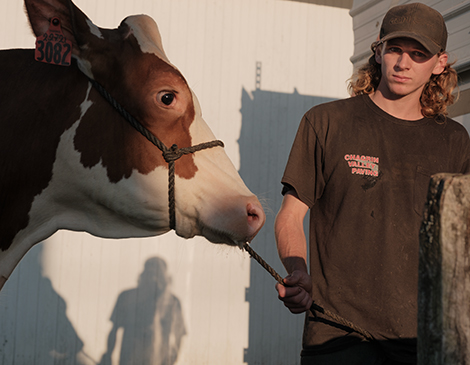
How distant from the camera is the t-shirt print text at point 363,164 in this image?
203 cm

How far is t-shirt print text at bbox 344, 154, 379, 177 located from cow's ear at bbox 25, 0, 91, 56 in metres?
1.15

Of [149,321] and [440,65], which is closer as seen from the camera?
[440,65]

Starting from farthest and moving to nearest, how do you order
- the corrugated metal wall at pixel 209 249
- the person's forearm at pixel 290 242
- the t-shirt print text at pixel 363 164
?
1. the corrugated metal wall at pixel 209 249
2. the t-shirt print text at pixel 363 164
3. the person's forearm at pixel 290 242

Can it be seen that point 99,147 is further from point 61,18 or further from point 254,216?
point 254,216

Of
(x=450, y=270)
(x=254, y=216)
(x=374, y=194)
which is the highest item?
(x=374, y=194)

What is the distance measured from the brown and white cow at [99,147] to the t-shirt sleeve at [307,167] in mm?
270

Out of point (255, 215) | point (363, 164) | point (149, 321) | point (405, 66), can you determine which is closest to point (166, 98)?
point (255, 215)

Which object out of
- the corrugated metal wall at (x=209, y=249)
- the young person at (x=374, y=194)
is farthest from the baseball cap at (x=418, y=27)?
the corrugated metal wall at (x=209, y=249)

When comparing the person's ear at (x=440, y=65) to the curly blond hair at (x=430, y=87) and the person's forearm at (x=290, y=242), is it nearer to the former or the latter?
the curly blond hair at (x=430, y=87)

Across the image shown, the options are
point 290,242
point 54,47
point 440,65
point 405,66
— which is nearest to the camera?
point 54,47

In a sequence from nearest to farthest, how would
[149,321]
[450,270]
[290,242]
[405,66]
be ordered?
[450,270] → [290,242] → [405,66] → [149,321]

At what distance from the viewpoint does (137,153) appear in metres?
1.88

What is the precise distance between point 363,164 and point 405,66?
0.47 meters

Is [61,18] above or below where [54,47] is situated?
above
